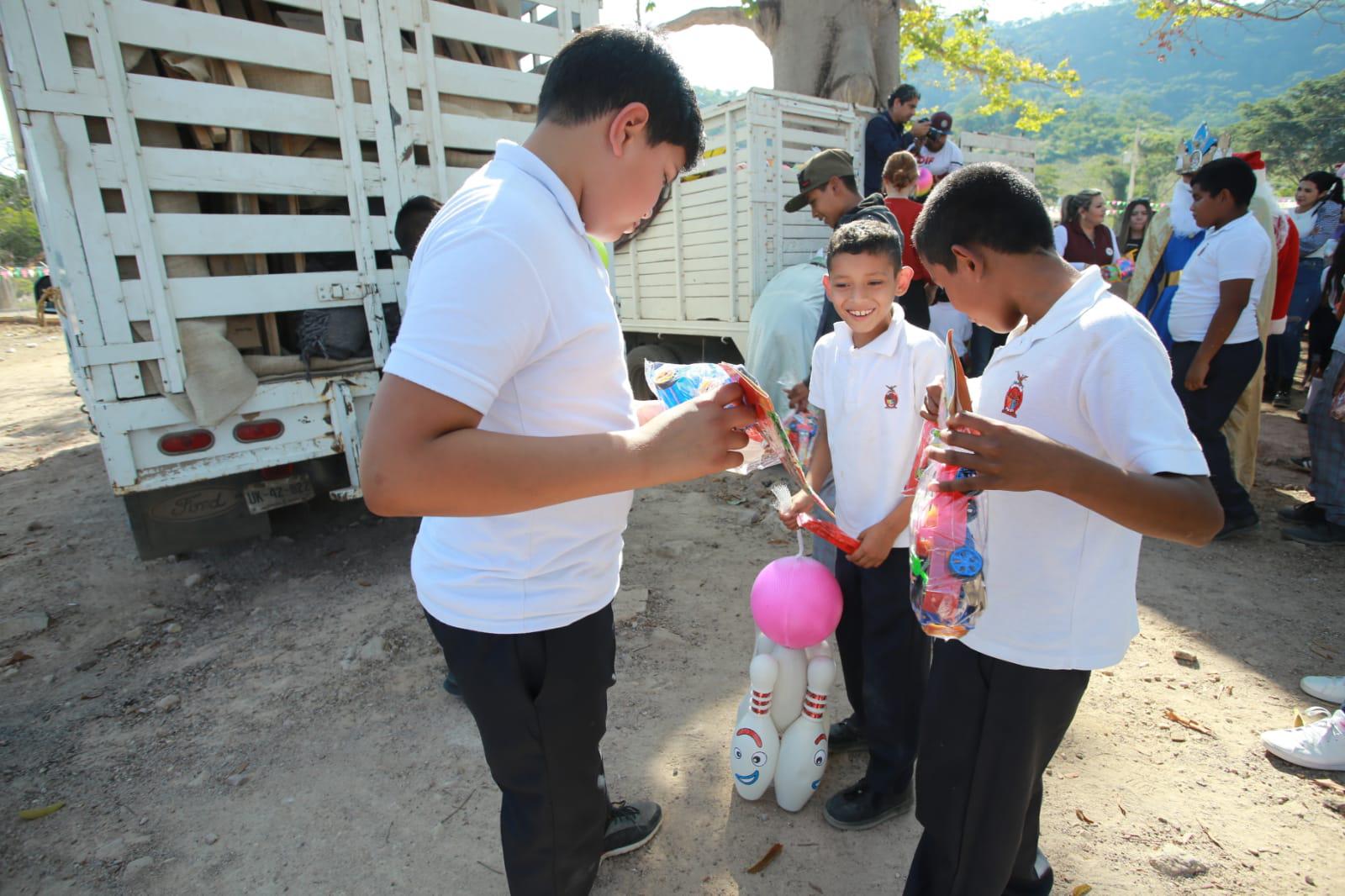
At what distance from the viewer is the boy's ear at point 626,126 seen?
1146 mm

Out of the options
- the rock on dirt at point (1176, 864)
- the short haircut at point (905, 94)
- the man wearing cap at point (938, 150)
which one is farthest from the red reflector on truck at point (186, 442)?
the man wearing cap at point (938, 150)

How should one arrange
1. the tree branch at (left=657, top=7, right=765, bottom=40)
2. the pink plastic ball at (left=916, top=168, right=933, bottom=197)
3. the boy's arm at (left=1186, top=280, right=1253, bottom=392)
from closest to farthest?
the boy's arm at (left=1186, top=280, right=1253, bottom=392) → the pink plastic ball at (left=916, top=168, right=933, bottom=197) → the tree branch at (left=657, top=7, right=765, bottom=40)

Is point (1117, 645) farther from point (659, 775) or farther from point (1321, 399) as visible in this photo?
point (1321, 399)

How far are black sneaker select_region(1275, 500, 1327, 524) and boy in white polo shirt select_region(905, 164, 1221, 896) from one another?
4.47m

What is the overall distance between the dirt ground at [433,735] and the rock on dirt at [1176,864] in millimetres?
23

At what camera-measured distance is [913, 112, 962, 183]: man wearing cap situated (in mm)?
6855

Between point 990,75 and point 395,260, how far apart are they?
1765 centimetres

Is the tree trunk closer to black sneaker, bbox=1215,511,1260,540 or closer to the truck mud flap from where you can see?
black sneaker, bbox=1215,511,1260,540

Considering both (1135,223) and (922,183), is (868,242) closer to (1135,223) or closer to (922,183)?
(922,183)

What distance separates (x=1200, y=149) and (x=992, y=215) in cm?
550

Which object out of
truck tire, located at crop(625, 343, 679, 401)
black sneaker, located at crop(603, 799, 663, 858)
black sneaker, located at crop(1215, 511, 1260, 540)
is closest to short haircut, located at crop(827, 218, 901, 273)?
black sneaker, located at crop(603, 799, 663, 858)

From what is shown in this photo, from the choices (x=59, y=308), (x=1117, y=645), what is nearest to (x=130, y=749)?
(x=59, y=308)

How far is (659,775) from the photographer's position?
Answer: 2.51m

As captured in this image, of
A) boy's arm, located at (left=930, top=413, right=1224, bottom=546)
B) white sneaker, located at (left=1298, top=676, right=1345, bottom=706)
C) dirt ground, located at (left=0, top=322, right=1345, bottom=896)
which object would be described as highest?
boy's arm, located at (left=930, top=413, right=1224, bottom=546)
